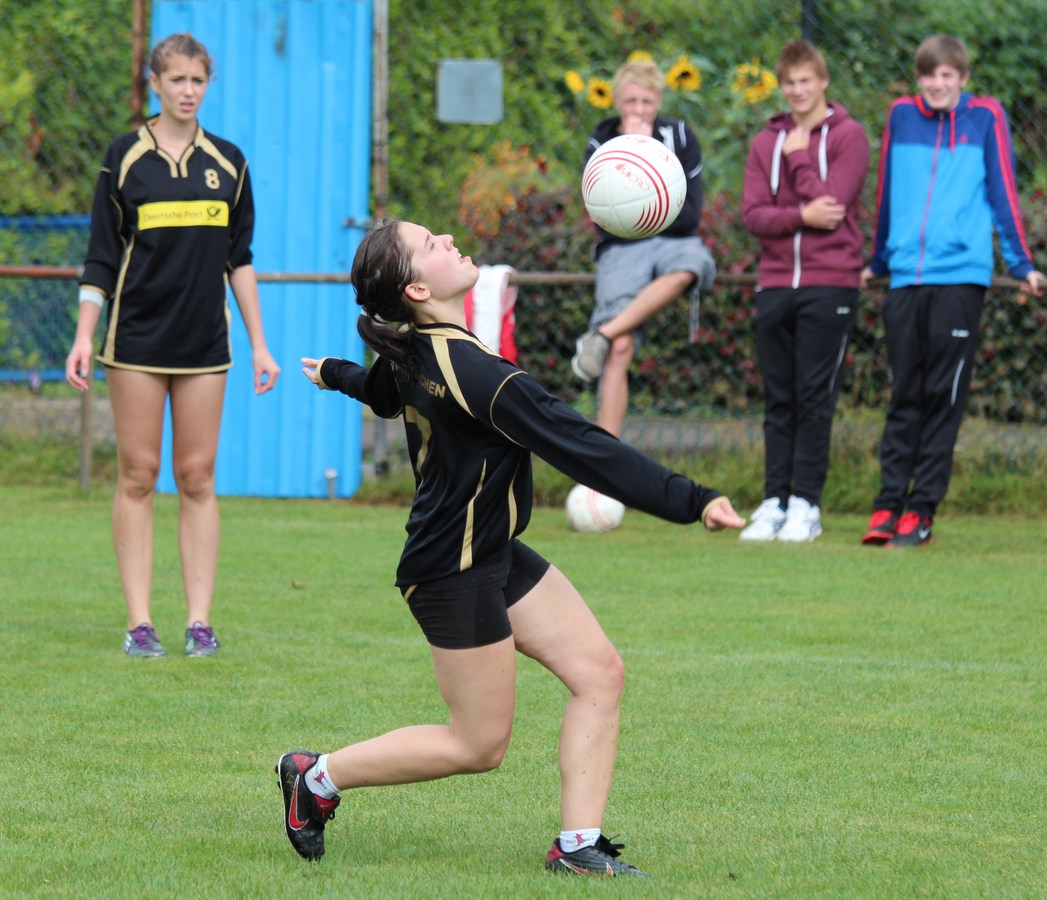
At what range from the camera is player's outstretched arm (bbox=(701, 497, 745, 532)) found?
10.6 ft

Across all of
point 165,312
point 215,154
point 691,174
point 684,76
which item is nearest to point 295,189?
point 684,76

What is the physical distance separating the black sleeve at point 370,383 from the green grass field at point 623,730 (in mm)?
997

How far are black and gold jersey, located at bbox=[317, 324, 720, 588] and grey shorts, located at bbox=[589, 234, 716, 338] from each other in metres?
5.47

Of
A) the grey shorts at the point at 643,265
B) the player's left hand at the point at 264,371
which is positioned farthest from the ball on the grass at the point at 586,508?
the player's left hand at the point at 264,371

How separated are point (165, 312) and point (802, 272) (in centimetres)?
390

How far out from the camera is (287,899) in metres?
3.51

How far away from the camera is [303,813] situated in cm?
381

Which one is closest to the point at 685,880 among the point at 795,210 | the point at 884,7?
the point at 795,210

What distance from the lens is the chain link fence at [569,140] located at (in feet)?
34.2

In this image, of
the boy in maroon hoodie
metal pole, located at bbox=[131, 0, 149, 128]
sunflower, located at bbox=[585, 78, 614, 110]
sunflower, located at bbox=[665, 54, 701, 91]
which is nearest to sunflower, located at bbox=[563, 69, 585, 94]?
sunflower, located at bbox=[585, 78, 614, 110]

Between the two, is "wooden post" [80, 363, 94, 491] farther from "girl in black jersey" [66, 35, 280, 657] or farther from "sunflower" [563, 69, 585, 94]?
"girl in black jersey" [66, 35, 280, 657]

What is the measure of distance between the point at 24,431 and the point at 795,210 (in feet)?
18.6

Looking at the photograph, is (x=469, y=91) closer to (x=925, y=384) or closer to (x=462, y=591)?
(x=925, y=384)

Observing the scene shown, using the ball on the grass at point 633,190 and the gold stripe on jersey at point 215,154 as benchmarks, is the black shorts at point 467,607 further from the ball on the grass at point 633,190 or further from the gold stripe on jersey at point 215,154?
the gold stripe on jersey at point 215,154
